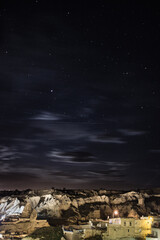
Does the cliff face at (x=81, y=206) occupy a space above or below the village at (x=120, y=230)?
above

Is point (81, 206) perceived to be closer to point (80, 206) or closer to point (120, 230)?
point (80, 206)

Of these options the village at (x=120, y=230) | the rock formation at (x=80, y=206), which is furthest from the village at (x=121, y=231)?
the rock formation at (x=80, y=206)

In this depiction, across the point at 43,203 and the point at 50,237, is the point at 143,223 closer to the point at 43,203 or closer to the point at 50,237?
the point at 50,237

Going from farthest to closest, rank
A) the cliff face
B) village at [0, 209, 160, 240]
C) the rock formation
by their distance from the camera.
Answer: the cliff face, the rock formation, village at [0, 209, 160, 240]

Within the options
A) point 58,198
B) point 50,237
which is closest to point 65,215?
point 58,198

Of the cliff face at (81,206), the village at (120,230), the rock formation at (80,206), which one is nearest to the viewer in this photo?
the village at (120,230)

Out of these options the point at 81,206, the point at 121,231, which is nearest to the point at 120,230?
the point at 121,231

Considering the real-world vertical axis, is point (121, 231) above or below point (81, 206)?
below

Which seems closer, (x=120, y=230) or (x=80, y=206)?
(x=120, y=230)

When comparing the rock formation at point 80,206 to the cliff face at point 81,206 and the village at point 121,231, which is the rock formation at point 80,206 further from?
the village at point 121,231

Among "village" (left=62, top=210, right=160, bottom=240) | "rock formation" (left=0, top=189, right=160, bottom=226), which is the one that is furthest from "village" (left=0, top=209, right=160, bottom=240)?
"rock formation" (left=0, top=189, right=160, bottom=226)

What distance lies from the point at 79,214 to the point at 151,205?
2507 cm

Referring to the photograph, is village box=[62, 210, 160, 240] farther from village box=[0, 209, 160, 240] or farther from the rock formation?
the rock formation

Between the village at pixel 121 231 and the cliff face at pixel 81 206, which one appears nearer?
the village at pixel 121 231
